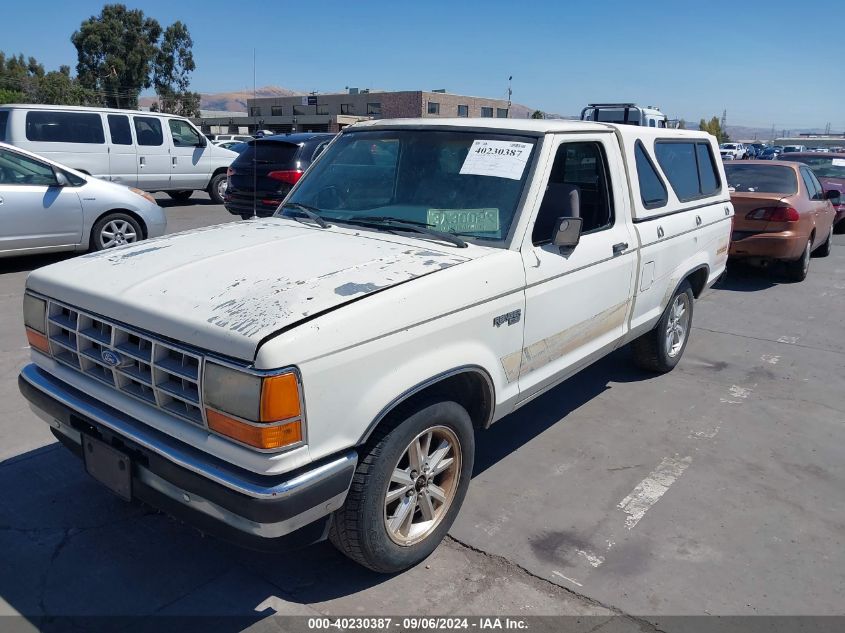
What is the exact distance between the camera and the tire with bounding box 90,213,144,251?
341 inches

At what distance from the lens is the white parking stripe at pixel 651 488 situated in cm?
372

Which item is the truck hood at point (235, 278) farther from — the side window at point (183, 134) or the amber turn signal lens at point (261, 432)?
the side window at point (183, 134)

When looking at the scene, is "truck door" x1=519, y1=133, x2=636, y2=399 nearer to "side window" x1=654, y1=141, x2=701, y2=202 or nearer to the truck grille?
"side window" x1=654, y1=141, x2=701, y2=202

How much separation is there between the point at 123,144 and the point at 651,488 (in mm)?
12713

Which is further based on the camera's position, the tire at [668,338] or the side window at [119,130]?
the side window at [119,130]

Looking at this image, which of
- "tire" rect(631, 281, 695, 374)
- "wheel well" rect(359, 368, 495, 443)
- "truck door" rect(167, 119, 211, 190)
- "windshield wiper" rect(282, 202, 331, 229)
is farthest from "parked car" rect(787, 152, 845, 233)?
"wheel well" rect(359, 368, 495, 443)

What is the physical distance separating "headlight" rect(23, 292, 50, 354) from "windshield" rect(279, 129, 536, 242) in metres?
1.51

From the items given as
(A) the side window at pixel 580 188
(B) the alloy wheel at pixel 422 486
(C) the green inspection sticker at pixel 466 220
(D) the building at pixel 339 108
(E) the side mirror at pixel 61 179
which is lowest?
(B) the alloy wheel at pixel 422 486

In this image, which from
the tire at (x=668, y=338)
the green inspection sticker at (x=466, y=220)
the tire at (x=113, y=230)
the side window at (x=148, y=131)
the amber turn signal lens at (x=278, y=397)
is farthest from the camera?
the side window at (x=148, y=131)

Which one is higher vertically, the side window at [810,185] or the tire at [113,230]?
the side window at [810,185]

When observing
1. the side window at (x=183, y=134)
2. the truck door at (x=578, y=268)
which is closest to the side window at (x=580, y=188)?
the truck door at (x=578, y=268)

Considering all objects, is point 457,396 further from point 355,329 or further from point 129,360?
point 129,360

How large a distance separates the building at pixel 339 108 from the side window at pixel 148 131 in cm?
4619

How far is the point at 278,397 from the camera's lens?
2383 mm
